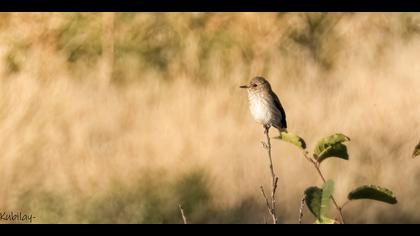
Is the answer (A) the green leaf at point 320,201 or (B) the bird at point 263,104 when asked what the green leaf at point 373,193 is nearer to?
(A) the green leaf at point 320,201

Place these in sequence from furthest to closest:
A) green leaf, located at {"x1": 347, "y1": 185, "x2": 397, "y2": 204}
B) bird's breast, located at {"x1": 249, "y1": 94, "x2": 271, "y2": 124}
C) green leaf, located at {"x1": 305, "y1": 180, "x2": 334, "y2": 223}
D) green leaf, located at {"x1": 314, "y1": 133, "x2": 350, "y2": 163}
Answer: bird's breast, located at {"x1": 249, "y1": 94, "x2": 271, "y2": 124} → green leaf, located at {"x1": 314, "y1": 133, "x2": 350, "y2": 163} → green leaf, located at {"x1": 347, "y1": 185, "x2": 397, "y2": 204} → green leaf, located at {"x1": 305, "y1": 180, "x2": 334, "y2": 223}

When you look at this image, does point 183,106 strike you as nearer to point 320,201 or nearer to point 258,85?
point 258,85

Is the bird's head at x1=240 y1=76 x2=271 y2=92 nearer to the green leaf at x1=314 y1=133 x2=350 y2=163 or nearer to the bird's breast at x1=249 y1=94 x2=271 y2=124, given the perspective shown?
the bird's breast at x1=249 y1=94 x2=271 y2=124

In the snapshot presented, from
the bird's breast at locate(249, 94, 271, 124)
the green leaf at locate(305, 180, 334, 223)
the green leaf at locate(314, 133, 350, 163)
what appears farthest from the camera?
the bird's breast at locate(249, 94, 271, 124)

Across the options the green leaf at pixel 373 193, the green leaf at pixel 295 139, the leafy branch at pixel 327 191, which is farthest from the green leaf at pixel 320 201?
the green leaf at pixel 295 139

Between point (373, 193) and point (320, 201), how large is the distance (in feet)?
0.81

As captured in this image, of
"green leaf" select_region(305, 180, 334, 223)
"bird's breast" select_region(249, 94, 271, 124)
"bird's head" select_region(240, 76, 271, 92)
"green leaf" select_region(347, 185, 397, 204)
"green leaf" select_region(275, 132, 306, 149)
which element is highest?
"bird's head" select_region(240, 76, 271, 92)

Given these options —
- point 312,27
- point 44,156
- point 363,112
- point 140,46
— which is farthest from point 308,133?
point 44,156

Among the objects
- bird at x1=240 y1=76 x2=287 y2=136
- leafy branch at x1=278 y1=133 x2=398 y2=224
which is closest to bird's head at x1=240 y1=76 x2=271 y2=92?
bird at x1=240 y1=76 x2=287 y2=136

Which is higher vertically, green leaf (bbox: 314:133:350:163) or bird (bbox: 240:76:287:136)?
bird (bbox: 240:76:287:136)

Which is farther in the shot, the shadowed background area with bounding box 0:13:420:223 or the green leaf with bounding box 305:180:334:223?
Result: the shadowed background area with bounding box 0:13:420:223

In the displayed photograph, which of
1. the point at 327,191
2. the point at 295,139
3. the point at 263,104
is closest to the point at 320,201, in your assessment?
the point at 327,191

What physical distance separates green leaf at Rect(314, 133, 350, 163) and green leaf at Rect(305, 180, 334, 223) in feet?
0.77

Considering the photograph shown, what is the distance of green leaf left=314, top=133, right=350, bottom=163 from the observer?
2248mm
